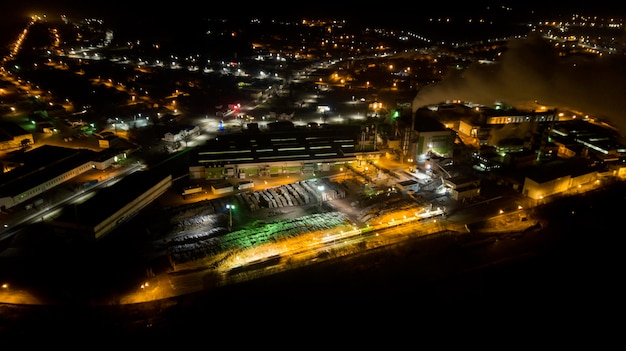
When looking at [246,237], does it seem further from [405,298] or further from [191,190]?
[405,298]

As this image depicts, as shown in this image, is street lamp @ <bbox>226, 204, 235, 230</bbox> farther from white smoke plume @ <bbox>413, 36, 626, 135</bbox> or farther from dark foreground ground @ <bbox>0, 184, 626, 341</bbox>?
white smoke plume @ <bbox>413, 36, 626, 135</bbox>

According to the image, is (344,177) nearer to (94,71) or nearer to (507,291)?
(507,291)

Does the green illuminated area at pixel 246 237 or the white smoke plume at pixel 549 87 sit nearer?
the green illuminated area at pixel 246 237

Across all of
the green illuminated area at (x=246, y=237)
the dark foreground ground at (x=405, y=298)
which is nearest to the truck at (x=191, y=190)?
the green illuminated area at (x=246, y=237)

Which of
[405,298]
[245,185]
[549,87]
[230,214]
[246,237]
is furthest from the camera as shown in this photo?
[549,87]

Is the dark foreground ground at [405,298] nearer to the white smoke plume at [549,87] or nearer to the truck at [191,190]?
the truck at [191,190]

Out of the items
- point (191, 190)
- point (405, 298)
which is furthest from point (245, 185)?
point (405, 298)
